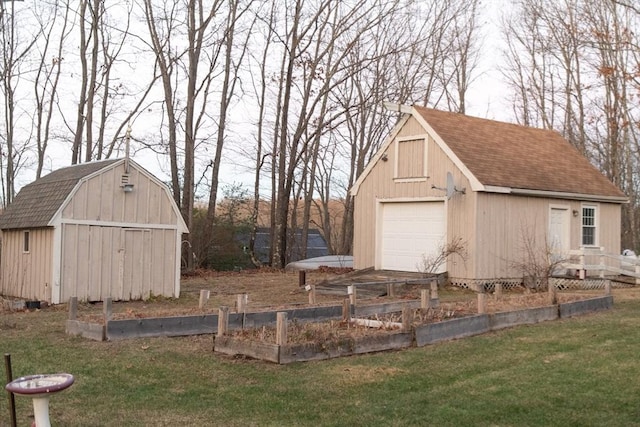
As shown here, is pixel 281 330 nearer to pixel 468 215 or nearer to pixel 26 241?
pixel 26 241

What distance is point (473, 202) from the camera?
18.9m

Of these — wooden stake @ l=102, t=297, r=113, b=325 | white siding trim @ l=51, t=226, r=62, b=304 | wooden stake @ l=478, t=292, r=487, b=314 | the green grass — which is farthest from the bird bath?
white siding trim @ l=51, t=226, r=62, b=304

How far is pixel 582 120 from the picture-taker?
3691cm

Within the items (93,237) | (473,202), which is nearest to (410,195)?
(473,202)

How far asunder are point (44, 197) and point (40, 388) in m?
12.2

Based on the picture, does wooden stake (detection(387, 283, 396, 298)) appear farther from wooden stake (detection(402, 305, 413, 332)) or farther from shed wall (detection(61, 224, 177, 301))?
wooden stake (detection(402, 305, 413, 332))

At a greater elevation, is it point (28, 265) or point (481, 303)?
Answer: point (28, 265)

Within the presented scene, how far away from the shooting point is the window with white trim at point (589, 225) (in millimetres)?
21828

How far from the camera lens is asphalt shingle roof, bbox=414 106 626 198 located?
19719 millimetres

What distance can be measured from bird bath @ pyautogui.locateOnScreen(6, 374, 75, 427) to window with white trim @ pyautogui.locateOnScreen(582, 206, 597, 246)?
19078 mm

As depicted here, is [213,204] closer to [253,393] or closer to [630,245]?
[253,393]

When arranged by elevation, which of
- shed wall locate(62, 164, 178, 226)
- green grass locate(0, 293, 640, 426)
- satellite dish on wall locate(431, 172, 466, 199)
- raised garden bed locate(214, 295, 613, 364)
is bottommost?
green grass locate(0, 293, 640, 426)

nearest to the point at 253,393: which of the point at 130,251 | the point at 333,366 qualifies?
the point at 333,366

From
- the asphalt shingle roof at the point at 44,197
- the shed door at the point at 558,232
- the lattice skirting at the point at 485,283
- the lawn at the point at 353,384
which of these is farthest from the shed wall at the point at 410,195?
the asphalt shingle roof at the point at 44,197
